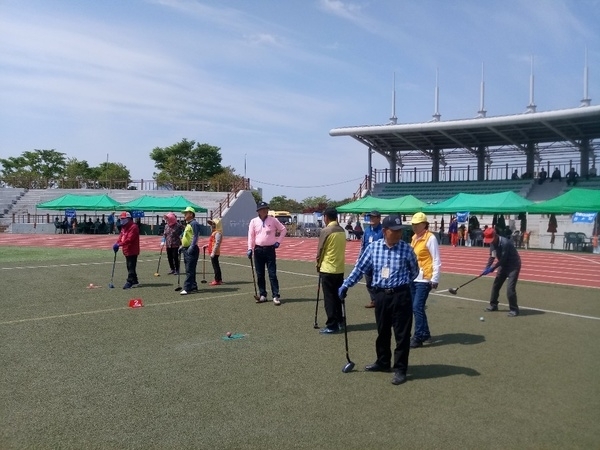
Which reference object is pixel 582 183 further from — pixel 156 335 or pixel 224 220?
pixel 156 335

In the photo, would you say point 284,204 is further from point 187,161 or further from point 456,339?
point 456,339

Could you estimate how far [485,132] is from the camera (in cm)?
4162

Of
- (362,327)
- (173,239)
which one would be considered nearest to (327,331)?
(362,327)

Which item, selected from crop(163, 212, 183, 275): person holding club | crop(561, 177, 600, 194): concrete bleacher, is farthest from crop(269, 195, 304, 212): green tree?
crop(163, 212, 183, 275): person holding club

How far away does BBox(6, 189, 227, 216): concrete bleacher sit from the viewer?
156 feet

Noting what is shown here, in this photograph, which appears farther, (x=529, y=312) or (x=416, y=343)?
(x=529, y=312)

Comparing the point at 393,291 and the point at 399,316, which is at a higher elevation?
the point at 393,291

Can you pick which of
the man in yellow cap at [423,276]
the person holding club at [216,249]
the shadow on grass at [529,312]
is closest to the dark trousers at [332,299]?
the man in yellow cap at [423,276]

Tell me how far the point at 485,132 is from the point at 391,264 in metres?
38.9

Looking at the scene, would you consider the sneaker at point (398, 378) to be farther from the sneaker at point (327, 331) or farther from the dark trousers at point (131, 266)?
the dark trousers at point (131, 266)

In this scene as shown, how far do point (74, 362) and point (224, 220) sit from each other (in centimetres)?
3637

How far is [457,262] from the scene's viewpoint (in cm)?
2103

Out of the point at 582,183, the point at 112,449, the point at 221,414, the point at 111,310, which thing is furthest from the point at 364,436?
the point at 582,183

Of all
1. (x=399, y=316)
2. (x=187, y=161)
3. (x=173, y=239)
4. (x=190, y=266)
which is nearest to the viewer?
(x=399, y=316)
